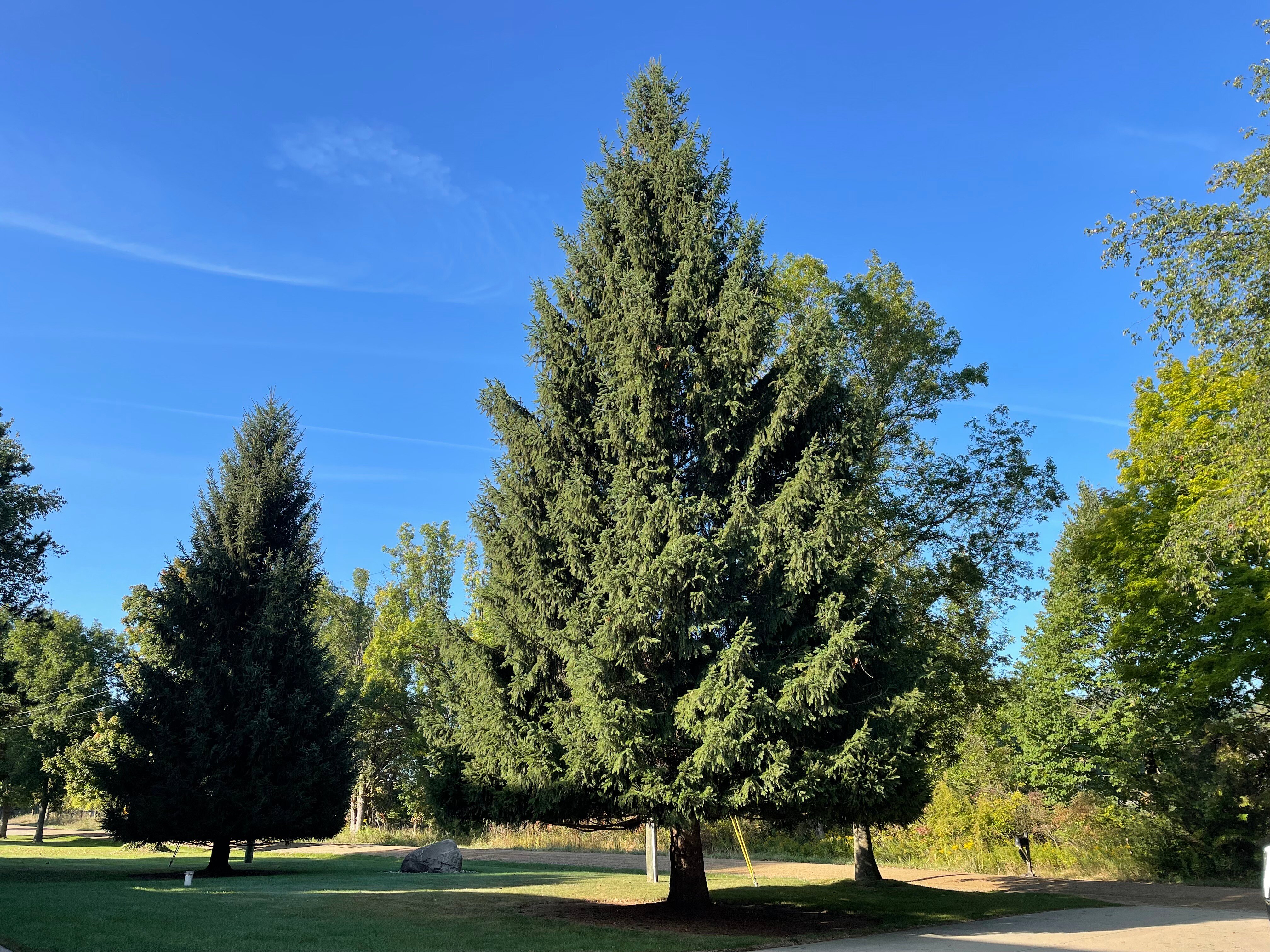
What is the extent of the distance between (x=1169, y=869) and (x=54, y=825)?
8188 centimetres

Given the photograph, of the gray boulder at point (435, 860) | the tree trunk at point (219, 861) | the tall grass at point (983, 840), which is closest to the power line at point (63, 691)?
the tree trunk at point (219, 861)

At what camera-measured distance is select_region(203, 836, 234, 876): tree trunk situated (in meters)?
22.4

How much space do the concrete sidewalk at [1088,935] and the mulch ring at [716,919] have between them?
895 mm

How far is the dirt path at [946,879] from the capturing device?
55.2 feet

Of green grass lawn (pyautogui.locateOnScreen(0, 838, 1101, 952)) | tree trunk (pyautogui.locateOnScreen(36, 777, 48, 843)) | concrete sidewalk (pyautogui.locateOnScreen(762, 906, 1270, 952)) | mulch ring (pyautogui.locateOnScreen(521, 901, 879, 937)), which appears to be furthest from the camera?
tree trunk (pyautogui.locateOnScreen(36, 777, 48, 843))

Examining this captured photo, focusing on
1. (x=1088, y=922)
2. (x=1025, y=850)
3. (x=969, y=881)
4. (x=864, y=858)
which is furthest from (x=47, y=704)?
(x=1088, y=922)

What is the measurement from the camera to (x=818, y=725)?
1172 cm

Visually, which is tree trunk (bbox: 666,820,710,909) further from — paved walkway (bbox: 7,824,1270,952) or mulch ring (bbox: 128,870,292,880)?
mulch ring (bbox: 128,870,292,880)

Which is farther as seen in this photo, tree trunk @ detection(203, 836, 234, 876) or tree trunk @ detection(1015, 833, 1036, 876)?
tree trunk @ detection(1015, 833, 1036, 876)

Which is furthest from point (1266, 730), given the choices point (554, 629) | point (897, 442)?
point (554, 629)

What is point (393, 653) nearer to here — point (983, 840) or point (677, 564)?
point (983, 840)

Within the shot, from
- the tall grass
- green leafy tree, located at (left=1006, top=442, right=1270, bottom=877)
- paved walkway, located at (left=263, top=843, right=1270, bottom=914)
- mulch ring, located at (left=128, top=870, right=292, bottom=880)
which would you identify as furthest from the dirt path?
mulch ring, located at (left=128, top=870, right=292, bottom=880)

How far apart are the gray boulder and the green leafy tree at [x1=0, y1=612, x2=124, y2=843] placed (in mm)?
19491

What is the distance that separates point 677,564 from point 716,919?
224 inches
